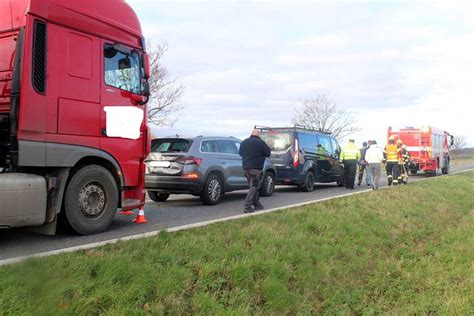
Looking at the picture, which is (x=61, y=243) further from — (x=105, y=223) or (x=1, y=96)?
(x=1, y=96)

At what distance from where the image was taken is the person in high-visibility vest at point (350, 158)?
1566cm

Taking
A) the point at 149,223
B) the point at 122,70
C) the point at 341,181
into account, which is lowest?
the point at 149,223

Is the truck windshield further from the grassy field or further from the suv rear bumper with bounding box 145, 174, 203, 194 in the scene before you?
the suv rear bumper with bounding box 145, 174, 203, 194

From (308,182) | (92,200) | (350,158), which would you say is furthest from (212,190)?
(350,158)

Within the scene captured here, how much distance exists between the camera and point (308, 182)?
1484cm

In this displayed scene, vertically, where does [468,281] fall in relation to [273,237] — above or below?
below

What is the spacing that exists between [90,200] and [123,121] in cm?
131

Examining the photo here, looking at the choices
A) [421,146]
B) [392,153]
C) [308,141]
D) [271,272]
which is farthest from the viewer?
[421,146]

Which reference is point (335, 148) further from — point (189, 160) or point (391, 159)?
point (189, 160)

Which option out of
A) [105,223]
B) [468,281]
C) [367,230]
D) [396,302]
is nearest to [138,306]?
[105,223]

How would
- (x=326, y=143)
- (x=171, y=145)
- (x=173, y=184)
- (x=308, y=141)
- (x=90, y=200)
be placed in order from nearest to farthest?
(x=90, y=200) < (x=173, y=184) < (x=171, y=145) < (x=308, y=141) < (x=326, y=143)

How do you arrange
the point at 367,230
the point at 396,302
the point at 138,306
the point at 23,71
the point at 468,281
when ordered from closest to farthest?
the point at 138,306 → the point at 23,71 → the point at 396,302 → the point at 468,281 → the point at 367,230

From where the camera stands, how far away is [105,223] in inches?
265

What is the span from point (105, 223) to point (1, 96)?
2.32 m
